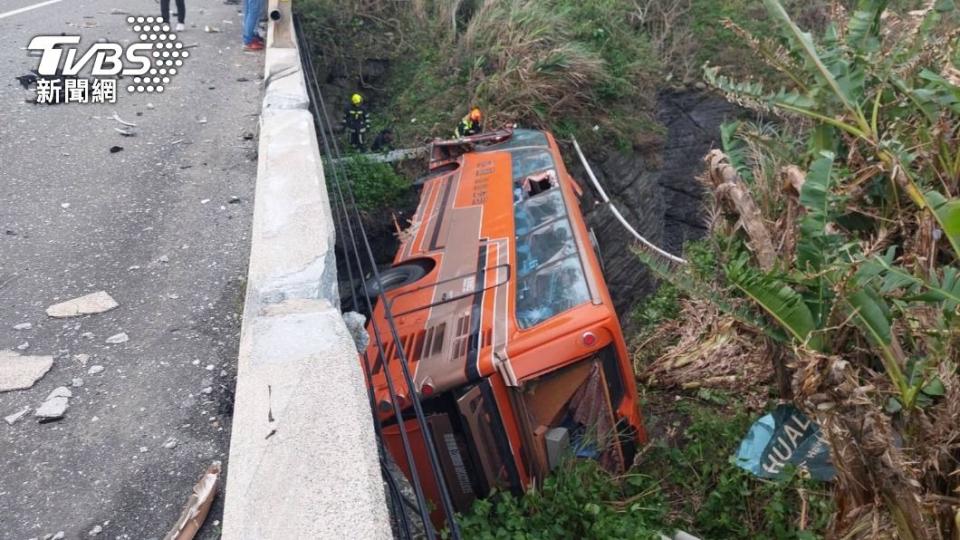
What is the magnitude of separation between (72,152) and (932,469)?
6.92m

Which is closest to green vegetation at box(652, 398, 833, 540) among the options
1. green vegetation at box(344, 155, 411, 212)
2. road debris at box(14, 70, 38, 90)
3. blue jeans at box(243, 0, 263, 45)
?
green vegetation at box(344, 155, 411, 212)

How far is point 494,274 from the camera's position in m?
6.07

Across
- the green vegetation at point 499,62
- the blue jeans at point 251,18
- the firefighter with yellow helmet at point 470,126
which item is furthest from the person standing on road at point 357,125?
the blue jeans at point 251,18

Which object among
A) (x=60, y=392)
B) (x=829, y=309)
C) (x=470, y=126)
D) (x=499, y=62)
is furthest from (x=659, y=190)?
(x=60, y=392)

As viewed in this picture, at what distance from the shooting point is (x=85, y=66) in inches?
368

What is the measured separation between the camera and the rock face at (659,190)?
11164 mm

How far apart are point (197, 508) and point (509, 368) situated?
2.22 m

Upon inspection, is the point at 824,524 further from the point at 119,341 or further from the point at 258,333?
the point at 119,341

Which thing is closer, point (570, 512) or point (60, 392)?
point (60, 392)

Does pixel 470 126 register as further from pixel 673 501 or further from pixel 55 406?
pixel 55 406

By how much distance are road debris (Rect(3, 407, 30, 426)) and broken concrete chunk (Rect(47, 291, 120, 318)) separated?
34.1 inches

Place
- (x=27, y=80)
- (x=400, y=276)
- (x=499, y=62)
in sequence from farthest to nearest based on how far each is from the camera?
1. (x=499, y=62)
2. (x=27, y=80)
3. (x=400, y=276)

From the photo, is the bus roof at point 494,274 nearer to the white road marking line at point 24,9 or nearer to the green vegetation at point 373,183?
the green vegetation at point 373,183

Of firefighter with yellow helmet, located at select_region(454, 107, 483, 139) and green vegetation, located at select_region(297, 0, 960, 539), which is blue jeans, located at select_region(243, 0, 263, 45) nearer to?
firefighter with yellow helmet, located at select_region(454, 107, 483, 139)
